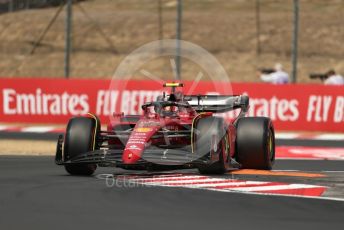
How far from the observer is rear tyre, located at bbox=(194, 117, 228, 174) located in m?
14.4

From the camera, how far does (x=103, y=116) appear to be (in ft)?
98.6

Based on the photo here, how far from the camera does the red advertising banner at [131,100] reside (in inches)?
1100

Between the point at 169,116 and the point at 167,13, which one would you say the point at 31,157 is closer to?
the point at 169,116

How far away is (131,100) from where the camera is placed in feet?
97.2

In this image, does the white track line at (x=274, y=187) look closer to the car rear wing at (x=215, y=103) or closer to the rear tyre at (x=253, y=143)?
the rear tyre at (x=253, y=143)

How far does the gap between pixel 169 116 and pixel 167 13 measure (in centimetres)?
3502

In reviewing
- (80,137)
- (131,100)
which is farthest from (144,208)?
(131,100)

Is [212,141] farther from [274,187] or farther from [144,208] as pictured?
[144,208]

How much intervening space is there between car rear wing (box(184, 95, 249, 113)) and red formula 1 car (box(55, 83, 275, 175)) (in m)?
0.30

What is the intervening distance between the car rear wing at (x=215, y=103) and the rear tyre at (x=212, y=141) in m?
1.54

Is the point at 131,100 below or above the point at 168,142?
above

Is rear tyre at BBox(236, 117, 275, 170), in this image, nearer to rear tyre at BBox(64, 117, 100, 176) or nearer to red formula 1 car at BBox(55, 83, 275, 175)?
red formula 1 car at BBox(55, 83, 275, 175)

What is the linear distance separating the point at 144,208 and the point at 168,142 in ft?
14.1

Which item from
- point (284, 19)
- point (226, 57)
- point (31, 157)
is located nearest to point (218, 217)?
point (31, 157)
